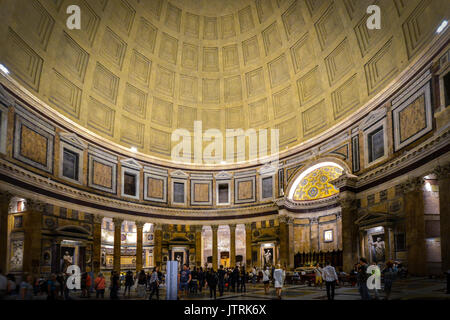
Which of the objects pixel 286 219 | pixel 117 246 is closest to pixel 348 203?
pixel 286 219

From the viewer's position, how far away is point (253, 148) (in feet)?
125

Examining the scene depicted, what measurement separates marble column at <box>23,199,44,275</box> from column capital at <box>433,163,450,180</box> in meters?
23.2

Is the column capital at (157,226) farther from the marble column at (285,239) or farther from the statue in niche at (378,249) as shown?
the statue in niche at (378,249)

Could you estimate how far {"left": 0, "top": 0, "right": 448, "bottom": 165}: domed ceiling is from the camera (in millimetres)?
24641

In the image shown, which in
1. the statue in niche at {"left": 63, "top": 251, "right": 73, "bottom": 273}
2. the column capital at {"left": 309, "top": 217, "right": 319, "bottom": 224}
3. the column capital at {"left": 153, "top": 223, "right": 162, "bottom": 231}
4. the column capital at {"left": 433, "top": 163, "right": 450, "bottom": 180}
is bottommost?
the statue in niche at {"left": 63, "top": 251, "right": 73, "bottom": 273}

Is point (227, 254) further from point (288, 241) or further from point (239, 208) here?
point (288, 241)

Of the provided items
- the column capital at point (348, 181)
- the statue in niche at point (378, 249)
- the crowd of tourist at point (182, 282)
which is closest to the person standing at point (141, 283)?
the crowd of tourist at point (182, 282)

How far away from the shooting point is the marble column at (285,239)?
3188cm

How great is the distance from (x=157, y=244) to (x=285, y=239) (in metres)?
11.9

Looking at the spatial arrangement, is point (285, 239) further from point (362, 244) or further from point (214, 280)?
point (214, 280)

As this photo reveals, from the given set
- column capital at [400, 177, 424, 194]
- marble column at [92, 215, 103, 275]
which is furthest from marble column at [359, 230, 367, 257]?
marble column at [92, 215, 103, 275]

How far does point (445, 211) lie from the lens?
1759 cm

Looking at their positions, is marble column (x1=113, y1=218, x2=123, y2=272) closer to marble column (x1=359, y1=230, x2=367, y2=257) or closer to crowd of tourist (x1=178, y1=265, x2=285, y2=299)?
crowd of tourist (x1=178, y1=265, x2=285, y2=299)
